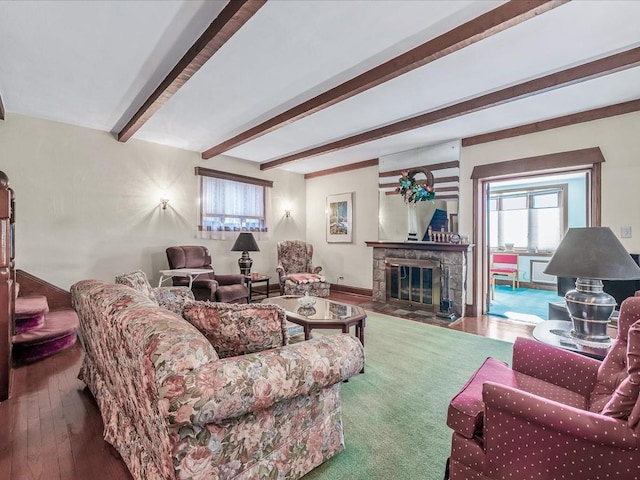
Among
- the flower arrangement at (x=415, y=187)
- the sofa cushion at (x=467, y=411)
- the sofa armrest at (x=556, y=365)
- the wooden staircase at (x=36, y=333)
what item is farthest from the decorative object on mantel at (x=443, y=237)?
the wooden staircase at (x=36, y=333)

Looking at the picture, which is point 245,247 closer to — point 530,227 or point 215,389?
point 215,389

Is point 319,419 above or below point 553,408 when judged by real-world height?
below

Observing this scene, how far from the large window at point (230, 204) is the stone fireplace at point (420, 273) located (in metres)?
2.37

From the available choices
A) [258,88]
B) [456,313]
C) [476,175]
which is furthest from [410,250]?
[258,88]

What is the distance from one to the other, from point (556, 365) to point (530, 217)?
277 inches

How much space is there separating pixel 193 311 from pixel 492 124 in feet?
14.5

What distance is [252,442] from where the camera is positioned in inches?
51.1

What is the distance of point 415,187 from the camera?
16.6 ft

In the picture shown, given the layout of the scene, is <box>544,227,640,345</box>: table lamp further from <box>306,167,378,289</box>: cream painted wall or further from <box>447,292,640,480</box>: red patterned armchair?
<box>306,167,378,289</box>: cream painted wall

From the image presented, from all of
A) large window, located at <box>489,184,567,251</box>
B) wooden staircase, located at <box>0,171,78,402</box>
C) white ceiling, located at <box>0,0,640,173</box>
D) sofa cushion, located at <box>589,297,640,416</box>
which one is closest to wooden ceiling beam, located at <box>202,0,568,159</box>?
white ceiling, located at <box>0,0,640,173</box>

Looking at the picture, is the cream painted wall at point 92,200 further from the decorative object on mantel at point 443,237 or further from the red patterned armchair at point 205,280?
the decorative object on mantel at point 443,237

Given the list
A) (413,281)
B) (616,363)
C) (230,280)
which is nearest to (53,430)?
(230,280)

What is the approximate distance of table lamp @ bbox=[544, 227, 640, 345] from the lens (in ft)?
5.75

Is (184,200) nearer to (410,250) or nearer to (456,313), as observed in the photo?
(410,250)
